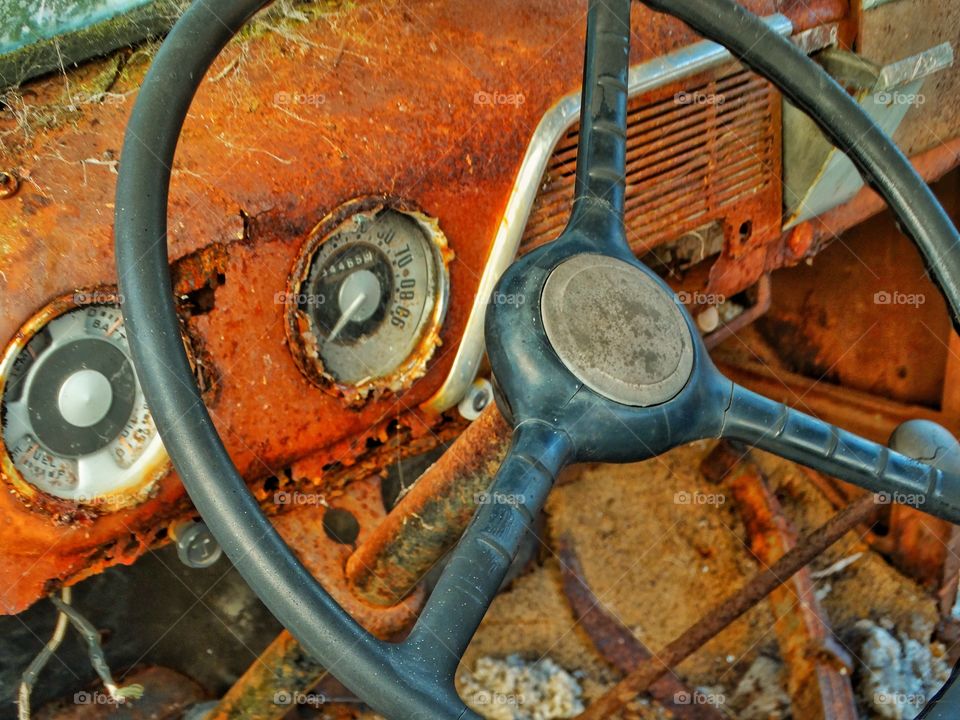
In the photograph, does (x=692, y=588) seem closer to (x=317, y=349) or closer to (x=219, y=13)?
(x=317, y=349)

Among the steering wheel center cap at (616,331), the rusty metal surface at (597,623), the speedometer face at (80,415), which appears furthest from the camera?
the rusty metal surface at (597,623)

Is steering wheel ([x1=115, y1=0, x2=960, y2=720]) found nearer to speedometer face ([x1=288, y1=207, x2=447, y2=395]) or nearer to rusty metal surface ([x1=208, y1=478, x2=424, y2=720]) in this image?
speedometer face ([x1=288, y1=207, x2=447, y2=395])

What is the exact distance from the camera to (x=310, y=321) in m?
1.35

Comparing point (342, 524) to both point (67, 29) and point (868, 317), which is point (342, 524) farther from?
point (868, 317)

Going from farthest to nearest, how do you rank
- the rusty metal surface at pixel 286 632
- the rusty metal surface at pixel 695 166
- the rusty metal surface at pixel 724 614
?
the rusty metal surface at pixel 724 614, the rusty metal surface at pixel 695 166, the rusty metal surface at pixel 286 632

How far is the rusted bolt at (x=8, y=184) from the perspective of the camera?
1.17m

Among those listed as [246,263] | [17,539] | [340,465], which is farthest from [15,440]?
[340,465]

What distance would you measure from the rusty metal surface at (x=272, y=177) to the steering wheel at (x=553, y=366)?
0.28m

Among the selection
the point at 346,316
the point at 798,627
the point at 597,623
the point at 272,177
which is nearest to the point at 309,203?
the point at 272,177

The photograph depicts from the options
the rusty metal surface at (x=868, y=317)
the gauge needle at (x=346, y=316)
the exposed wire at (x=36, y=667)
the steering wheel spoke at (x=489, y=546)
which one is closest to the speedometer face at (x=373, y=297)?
the gauge needle at (x=346, y=316)

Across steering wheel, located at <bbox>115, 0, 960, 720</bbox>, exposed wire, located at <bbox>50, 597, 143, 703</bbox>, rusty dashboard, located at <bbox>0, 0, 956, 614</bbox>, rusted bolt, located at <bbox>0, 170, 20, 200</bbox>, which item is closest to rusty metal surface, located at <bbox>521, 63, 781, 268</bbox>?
rusty dashboard, located at <bbox>0, 0, 956, 614</bbox>

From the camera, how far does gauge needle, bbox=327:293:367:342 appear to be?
1378 millimetres

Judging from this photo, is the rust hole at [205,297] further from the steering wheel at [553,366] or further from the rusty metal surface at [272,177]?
the steering wheel at [553,366]

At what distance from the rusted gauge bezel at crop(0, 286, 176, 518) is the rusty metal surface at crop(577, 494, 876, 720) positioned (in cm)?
89
